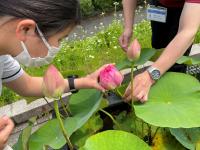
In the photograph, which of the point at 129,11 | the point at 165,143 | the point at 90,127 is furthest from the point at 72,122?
the point at 129,11

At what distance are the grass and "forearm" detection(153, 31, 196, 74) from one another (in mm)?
1273

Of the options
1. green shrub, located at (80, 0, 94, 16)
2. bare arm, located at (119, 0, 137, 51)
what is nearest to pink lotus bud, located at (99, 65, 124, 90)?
bare arm, located at (119, 0, 137, 51)

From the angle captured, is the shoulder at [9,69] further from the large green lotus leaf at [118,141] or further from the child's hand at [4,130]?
the large green lotus leaf at [118,141]

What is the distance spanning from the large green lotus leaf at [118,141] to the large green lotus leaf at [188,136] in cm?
14

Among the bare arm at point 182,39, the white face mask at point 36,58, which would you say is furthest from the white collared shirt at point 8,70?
the bare arm at point 182,39

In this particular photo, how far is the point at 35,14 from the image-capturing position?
3.73ft

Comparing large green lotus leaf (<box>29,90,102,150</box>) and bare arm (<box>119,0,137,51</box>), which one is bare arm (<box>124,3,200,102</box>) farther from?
bare arm (<box>119,0,137,51</box>)

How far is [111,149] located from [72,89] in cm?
40

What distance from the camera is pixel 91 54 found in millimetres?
3223

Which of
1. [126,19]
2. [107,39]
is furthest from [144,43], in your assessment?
[126,19]

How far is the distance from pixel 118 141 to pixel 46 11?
367 mm

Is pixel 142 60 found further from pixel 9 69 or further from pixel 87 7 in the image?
pixel 87 7

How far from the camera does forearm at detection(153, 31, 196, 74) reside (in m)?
1.46

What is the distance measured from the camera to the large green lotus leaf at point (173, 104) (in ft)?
3.97
